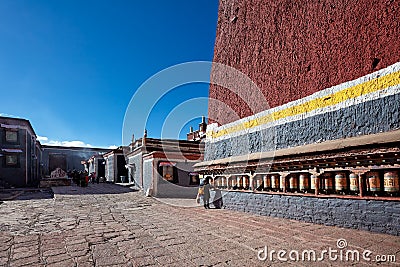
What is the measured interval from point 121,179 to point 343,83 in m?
24.9

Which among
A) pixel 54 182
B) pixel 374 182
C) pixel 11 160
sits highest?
pixel 11 160

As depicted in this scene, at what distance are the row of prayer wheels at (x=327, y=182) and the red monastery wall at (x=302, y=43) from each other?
2.25 m

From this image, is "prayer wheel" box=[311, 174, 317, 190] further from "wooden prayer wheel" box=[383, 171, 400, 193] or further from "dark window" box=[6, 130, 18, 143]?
"dark window" box=[6, 130, 18, 143]

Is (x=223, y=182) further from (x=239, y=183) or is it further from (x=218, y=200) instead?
(x=239, y=183)

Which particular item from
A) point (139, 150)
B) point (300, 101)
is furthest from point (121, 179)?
point (300, 101)

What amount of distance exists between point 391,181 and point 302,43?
4.43 m

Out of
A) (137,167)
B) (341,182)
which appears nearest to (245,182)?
(341,182)

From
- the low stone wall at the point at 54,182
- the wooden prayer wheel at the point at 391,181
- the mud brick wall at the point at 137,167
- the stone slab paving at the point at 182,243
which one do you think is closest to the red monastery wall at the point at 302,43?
the wooden prayer wheel at the point at 391,181

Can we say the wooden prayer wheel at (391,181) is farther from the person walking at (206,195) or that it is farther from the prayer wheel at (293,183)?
the person walking at (206,195)

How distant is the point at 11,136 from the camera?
2436cm

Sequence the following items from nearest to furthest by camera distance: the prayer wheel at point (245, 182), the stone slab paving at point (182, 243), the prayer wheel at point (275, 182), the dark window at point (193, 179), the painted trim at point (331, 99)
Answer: the stone slab paving at point (182, 243) < the painted trim at point (331, 99) < the prayer wheel at point (275, 182) < the prayer wheel at point (245, 182) < the dark window at point (193, 179)

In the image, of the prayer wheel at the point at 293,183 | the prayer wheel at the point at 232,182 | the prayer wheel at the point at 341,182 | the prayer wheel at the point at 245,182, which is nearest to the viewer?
the prayer wheel at the point at 341,182

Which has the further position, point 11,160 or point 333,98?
point 11,160

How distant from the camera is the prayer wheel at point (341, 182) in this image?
18.4ft
